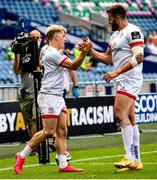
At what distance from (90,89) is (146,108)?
58.0 inches

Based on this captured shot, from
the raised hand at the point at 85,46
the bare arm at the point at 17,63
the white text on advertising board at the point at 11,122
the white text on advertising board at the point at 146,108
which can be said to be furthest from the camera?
the white text on advertising board at the point at 146,108

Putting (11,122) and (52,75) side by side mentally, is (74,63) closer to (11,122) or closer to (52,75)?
(52,75)

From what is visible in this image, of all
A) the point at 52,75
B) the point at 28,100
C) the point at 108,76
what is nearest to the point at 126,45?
the point at 108,76

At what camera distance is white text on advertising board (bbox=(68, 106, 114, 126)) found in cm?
1869

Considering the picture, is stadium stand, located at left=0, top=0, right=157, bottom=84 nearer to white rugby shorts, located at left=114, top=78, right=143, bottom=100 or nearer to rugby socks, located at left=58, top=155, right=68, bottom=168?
rugby socks, located at left=58, top=155, right=68, bottom=168

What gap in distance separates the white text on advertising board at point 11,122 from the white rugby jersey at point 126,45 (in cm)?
557

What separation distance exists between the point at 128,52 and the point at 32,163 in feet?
8.98

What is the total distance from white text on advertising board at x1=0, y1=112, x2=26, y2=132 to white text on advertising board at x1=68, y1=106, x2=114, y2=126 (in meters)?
1.52

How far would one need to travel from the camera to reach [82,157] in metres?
14.2

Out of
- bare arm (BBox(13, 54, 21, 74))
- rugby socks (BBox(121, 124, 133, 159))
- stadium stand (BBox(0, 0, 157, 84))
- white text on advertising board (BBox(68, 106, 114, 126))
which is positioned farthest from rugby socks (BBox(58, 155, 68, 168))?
stadium stand (BBox(0, 0, 157, 84))

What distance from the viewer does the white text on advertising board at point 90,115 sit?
18.7 metres

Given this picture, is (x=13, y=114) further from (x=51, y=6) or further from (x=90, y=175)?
(x=51, y=6)

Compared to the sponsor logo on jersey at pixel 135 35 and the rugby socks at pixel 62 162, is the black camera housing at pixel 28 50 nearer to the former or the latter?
the rugby socks at pixel 62 162

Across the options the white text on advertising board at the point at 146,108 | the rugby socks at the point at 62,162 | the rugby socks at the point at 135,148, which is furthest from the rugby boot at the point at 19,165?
the white text on advertising board at the point at 146,108
